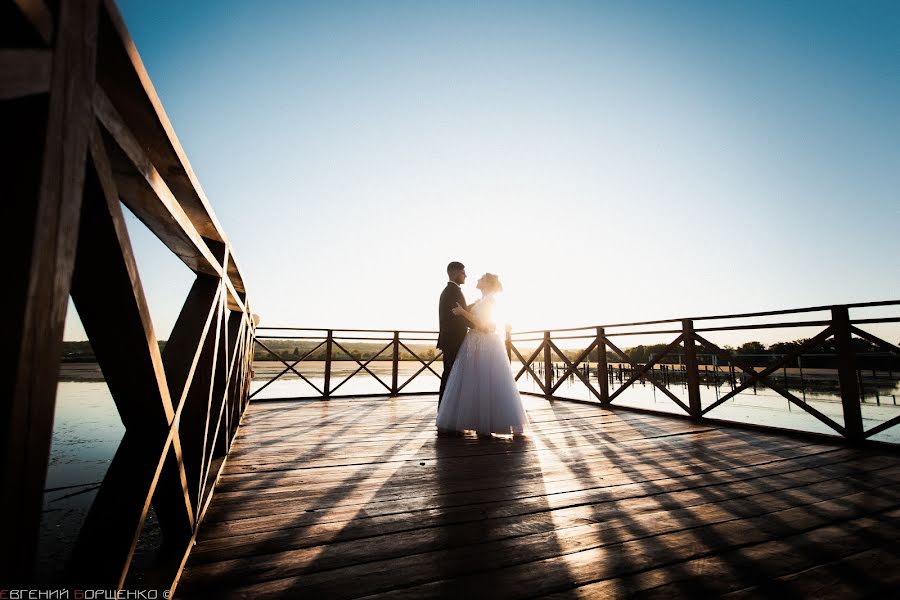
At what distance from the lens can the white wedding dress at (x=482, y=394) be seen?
3111 millimetres

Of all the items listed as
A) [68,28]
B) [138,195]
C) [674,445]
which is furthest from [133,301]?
[674,445]

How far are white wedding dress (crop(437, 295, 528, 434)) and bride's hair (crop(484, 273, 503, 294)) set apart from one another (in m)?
0.46

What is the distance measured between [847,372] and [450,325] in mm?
3225

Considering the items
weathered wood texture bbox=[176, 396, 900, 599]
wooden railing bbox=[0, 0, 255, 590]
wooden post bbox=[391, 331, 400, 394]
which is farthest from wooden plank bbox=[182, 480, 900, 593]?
wooden post bbox=[391, 331, 400, 394]

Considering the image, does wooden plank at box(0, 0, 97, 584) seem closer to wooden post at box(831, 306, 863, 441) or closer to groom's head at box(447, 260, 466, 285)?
groom's head at box(447, 260, 466, 285)

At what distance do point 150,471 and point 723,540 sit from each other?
182cm

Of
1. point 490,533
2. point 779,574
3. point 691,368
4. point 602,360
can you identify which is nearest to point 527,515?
point 490,533

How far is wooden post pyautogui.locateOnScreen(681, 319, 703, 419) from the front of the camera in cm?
374

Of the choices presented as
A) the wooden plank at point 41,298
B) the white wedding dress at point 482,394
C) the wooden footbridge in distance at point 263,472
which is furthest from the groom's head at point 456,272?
the wooden plank at point 41,298

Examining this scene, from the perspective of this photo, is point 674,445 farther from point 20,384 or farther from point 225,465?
point 20,384

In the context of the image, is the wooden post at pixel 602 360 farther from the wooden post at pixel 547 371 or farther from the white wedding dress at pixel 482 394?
the white wedding dress at pixel 482 394

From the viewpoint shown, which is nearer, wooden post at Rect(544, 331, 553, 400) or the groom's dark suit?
the groom's dark suit

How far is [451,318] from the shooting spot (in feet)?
11.8

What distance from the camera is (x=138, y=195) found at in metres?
0.78
